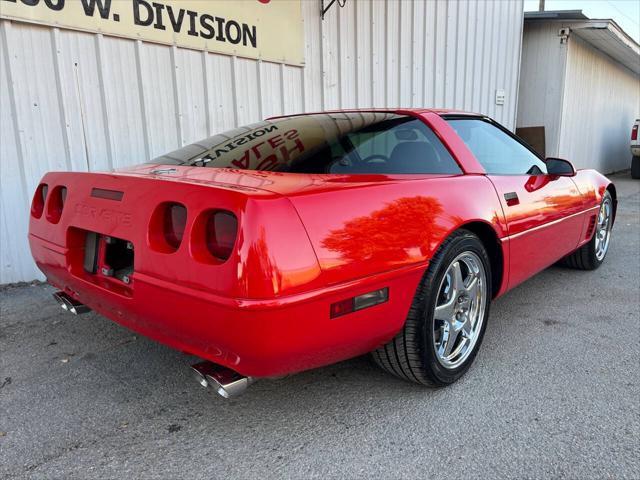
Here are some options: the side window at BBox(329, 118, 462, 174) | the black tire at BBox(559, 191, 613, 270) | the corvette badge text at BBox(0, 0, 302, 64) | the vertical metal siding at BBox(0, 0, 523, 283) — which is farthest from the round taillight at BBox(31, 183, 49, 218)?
the black tire at BBox(559, 191, 613, 270)

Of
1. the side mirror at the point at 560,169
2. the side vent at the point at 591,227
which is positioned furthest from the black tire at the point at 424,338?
the side vent at the point at 591,227

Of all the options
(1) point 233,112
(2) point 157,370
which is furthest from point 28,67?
(2) point 157,370

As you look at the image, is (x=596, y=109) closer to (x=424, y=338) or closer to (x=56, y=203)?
(x=424, y=338)

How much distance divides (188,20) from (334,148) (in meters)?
3.03

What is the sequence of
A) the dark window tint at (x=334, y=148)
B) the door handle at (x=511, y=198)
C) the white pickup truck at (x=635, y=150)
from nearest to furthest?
the dark window tint at (x=334, y=148) → the door handle at (x=511, y=198) → the white pickup truck at (x=635, y=150)

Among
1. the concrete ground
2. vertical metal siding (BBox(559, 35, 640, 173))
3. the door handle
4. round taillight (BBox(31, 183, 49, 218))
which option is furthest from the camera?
vertical metal siding (BBox(559, 35, 640, 173))

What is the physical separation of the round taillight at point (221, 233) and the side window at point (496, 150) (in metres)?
1.61

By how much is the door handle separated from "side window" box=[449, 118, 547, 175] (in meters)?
0.17

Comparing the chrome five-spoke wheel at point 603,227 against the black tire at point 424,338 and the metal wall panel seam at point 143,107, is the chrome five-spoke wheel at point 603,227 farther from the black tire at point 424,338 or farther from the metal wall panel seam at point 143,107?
the metal wall panel seam at point 143,107

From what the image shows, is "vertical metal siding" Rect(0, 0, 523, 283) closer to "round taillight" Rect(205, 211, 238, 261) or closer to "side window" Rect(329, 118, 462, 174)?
"side window" Rect(329, 118, 462, 174)

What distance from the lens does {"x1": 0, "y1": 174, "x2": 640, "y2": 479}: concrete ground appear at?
1.74 metres

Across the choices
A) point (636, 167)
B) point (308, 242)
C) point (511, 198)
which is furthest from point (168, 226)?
point (636, 167)

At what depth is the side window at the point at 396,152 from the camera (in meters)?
2.22

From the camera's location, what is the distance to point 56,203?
2.34 m
